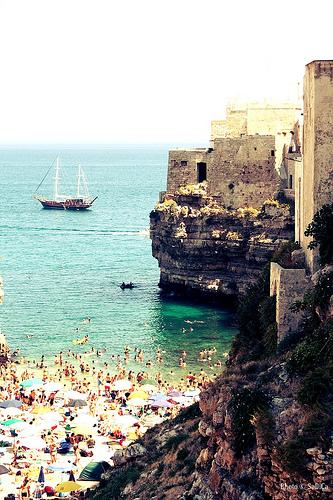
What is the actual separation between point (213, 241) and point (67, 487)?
35813 millimetres

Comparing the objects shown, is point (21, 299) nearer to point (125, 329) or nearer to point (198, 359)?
point (125, 329)

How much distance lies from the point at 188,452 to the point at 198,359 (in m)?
30.9

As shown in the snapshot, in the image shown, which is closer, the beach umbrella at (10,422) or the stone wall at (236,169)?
the beach umbrella at (10,422)

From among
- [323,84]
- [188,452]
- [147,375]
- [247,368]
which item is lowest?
[147,375]

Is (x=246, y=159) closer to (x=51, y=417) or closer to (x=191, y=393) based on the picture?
(x=191, y=393)

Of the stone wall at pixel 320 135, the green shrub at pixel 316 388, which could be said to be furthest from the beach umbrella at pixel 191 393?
the green shrub at pixel 316 388

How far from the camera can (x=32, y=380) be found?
52.0m

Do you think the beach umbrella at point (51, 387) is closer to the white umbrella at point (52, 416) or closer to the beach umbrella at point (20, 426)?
the white umbrella at point (52, 416)

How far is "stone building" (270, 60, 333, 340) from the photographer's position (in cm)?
2828

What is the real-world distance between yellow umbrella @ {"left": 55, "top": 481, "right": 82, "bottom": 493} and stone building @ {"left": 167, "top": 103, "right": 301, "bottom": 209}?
33134 millimetres

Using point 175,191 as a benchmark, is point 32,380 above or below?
below

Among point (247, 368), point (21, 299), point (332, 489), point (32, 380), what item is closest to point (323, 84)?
point (247, 368)

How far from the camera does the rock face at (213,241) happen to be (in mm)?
67188

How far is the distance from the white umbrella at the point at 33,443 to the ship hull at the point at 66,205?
115 metres
